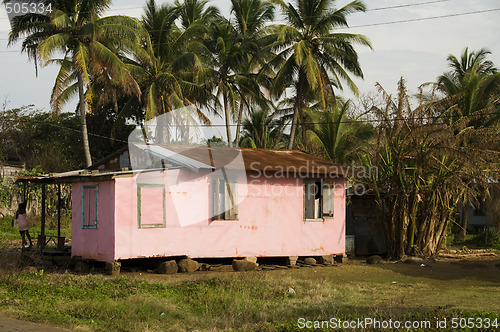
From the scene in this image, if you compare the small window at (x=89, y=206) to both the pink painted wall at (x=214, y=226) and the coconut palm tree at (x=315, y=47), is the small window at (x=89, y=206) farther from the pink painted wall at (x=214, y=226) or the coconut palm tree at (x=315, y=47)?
the coconut palm tree at (x=315, y=47)

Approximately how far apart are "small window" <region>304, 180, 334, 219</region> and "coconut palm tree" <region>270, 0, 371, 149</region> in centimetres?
1021

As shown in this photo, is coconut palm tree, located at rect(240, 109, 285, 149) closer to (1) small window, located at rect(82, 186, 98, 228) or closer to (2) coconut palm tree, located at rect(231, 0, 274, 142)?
(2) coconut palm tree, located at rect(231, 0, 274, 142)

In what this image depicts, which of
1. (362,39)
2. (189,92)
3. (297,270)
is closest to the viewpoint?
(297,270)

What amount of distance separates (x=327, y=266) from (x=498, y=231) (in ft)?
33.3

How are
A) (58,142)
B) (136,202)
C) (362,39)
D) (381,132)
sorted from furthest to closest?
(58,142) < (362,39) < (381,132) < (136,202)

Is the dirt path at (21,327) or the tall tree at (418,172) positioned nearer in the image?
the dirt path at (21,327)

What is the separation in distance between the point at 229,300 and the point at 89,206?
19.8ft

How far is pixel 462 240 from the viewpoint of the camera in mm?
26172

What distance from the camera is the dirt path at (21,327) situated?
8.71m

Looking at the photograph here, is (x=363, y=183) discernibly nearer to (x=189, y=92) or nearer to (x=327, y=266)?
(x=327, y=266)

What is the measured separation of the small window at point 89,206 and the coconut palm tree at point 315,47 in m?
14.6

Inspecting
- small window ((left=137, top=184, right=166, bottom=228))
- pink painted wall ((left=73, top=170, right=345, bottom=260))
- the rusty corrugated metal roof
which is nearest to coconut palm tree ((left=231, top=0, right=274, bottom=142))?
the rusty corrugated metal roof

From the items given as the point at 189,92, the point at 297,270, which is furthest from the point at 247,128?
the point at 297,270

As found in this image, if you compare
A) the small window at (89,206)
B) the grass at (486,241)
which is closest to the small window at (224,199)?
the small window at (89,206)
